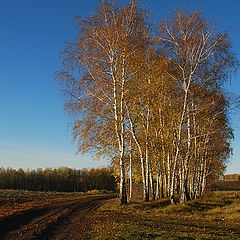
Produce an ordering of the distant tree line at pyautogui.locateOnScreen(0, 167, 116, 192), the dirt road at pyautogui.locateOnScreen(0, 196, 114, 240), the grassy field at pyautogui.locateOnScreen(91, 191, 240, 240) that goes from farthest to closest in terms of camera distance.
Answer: the distant tree line at pyautogui.locateOnScreen(0, 167, 116, 192) → the dirt road at pyautogui.locateOnScreen(0, 196, 114, 240) → the grassy field at pyautogui.locateOnScreen(91, 191, 240, 240)

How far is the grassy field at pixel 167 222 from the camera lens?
32.9ft

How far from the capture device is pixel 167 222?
527 inches

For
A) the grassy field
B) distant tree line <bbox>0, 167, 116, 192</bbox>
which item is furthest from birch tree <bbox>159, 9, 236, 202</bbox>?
distant tree line <bbox>0, 167, 116, 192</bbox>

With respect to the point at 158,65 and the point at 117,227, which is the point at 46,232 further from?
the point at 158,65

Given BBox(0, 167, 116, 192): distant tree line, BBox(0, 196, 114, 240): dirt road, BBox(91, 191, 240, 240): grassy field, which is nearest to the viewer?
BBox(91, 191, 240, 240): grassy field

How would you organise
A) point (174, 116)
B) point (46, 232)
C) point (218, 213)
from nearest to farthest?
point (46, 232)
point (218, 213)
point (174, 116)

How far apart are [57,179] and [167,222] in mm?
64006

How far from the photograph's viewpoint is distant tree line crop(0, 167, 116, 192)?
6378 cm

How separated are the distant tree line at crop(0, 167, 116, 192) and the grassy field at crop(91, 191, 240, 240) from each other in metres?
45.2

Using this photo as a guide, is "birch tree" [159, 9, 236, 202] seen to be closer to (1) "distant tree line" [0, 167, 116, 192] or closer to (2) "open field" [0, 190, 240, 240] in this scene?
(2) "open field" [0, 190, 240, 240]

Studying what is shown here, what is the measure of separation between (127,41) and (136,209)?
11.9 m

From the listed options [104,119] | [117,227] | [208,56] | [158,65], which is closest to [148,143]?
[104,119]

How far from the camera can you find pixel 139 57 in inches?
910

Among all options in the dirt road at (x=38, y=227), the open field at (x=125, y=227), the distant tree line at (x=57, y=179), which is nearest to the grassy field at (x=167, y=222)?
the open field at (x=125, y=227)
